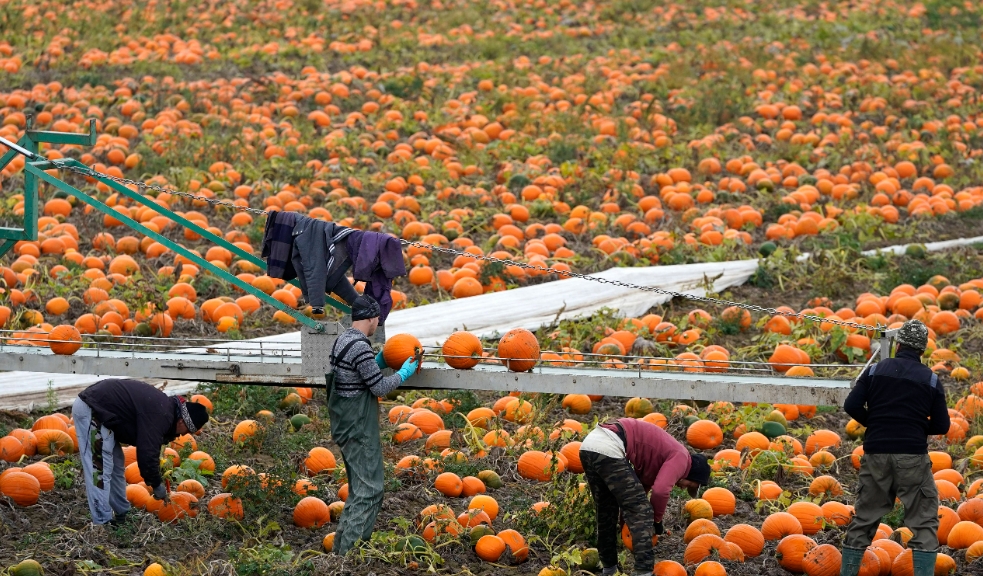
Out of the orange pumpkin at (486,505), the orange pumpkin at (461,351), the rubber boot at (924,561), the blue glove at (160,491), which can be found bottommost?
the orange pumpkin at (486,505)

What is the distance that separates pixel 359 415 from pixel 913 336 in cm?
307

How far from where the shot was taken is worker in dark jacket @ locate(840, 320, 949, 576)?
21.3 feet

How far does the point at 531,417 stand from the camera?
8.85 meters

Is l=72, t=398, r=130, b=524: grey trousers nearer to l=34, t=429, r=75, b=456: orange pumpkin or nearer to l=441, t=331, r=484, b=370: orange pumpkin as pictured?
l=34, t=429, r=75, b=456: orange pumpkin

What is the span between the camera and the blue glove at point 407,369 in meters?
6.95

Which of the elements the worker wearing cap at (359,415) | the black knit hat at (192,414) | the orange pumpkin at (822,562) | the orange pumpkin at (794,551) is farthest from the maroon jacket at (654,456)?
the black knit hat at (192,414)

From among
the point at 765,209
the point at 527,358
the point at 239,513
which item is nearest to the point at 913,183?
the point at 765,209

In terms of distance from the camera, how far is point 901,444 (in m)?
6.52

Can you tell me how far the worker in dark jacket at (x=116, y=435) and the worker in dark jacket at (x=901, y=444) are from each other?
3.98 meters

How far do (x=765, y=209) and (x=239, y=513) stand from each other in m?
8.18

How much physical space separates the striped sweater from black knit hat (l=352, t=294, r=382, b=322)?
4.4 inches

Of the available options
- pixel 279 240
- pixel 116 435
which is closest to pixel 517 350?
pixel 279 240

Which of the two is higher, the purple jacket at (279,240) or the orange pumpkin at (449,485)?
the purple jacket at (279,240)

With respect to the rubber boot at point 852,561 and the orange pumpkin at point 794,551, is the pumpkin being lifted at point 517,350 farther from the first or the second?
the rubber boot at point 852,561
